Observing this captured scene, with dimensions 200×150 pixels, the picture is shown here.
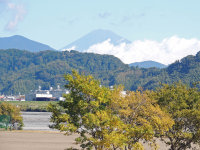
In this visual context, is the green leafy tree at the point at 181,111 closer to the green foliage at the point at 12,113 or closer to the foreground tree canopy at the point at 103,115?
the foreground tree canopy at the point at 103,115

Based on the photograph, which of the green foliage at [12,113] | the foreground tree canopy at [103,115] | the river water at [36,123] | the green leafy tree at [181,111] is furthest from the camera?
the river water at [36,123]

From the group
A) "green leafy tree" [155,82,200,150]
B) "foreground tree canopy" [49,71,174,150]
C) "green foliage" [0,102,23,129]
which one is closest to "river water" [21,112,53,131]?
"green foliage" [0,102,23,129]

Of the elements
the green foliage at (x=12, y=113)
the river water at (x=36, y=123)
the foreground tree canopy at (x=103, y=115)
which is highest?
the foreground tree canopy at (x=103, y=115)

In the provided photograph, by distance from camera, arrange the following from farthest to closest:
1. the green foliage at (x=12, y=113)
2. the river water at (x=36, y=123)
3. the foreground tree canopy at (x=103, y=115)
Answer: the river water at (x=36, y=123)
the green foliage at (x=12, y=113)
the foreground tree canopy at (x=103, y=115)

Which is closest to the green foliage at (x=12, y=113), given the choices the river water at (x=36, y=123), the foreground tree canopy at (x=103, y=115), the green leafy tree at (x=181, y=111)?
the river water at (x=36, y=123)

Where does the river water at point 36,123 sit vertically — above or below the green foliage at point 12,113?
below

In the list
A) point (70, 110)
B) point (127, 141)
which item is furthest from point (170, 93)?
point (70, 110)

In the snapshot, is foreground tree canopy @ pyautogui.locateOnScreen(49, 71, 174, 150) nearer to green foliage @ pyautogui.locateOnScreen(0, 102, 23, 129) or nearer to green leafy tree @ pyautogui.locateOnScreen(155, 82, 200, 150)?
green leafy tree @ pyautogui.locateOnScreen(155, 82, 200, 150)

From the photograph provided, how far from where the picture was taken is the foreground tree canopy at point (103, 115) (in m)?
27.0

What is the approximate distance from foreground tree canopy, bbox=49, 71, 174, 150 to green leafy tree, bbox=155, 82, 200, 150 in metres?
4.08

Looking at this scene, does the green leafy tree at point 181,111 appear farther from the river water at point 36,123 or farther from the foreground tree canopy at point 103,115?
the river water at point 36,123

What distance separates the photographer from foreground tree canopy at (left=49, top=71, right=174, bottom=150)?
2695 centimetres

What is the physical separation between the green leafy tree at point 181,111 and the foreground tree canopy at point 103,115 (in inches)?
161

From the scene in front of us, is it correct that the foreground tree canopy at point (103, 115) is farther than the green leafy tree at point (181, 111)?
No
